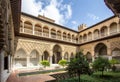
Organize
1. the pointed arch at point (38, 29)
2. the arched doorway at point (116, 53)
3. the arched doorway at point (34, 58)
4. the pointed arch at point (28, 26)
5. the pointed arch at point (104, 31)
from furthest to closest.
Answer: the pointed arch at point (104, 31) → the pointed arch at point (38, 29) → the arched doorway at point (34, 58) → the pointed arch at point (28, 26) → the arched doorway at point (116, 53)

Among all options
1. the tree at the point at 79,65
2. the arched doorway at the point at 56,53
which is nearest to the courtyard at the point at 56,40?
the arched doorway at the point at 56,53

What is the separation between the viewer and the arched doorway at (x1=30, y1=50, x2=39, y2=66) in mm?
22859

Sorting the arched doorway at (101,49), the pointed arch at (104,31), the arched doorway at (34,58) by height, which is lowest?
the arched doorway at (34,58)

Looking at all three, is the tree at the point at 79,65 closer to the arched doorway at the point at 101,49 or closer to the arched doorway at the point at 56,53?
the arched doorway at the point at 56,53

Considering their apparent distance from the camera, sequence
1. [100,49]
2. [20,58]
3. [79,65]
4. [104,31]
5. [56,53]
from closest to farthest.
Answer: [79,65] → [20,58] → [104,31] → [100,49] → [56,53]

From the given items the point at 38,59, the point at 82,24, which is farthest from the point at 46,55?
the point at 82,24

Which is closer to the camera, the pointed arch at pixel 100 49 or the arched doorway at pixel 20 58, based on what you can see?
the arched doorway at pixel 20 58

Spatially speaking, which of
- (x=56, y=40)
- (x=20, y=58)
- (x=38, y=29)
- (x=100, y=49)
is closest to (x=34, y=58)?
(x=20, y=58)

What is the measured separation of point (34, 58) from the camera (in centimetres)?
2328

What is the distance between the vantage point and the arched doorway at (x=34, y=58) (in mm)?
22859

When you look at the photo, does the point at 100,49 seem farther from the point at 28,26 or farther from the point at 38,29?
the point at 28,26

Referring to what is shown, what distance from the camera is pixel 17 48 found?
19.8 metres

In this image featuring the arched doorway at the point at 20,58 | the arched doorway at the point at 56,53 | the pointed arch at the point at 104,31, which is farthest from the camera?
the arched doorway at the point at 56,53

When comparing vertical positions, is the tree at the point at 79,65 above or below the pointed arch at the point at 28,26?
below
